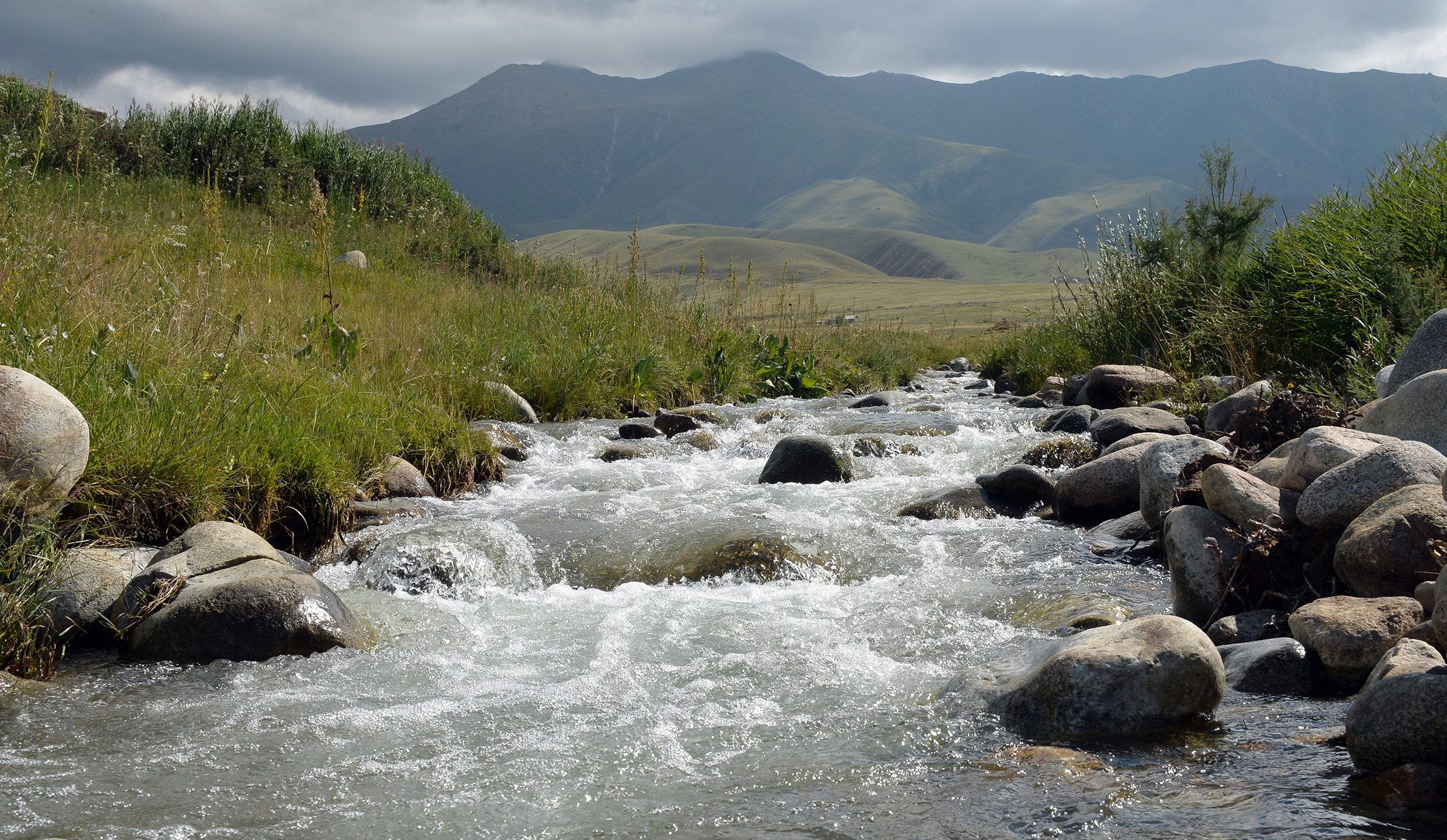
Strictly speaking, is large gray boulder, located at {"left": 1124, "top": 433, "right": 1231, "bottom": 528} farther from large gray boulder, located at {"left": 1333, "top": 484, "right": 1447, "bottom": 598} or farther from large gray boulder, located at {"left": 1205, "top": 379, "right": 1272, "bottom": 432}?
large gray boulder, located at {"left": 1205, "top": 379, "right": 1272, "bottom": 432}

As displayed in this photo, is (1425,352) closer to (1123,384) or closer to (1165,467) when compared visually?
(1165,467)

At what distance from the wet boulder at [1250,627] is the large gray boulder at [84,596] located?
4.51 metres

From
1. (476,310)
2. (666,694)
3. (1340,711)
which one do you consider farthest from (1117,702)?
(476,310)

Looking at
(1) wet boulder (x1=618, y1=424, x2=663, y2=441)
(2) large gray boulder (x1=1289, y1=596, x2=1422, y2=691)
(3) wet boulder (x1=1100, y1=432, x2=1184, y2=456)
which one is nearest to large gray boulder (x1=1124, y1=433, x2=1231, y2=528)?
(3) wet boulder (x1=1100, y1=432, x2=1184, y2=456)

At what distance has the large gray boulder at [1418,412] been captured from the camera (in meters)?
4.33

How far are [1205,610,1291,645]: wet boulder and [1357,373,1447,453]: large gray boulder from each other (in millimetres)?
1354

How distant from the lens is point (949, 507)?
6.16m

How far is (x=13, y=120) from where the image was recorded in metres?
13.6

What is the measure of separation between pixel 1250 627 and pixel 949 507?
2.59m

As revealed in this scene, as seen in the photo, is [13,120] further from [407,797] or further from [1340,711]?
[1340,711]

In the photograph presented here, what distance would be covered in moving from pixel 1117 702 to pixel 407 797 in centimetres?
221

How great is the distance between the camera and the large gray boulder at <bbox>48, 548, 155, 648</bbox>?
356cm

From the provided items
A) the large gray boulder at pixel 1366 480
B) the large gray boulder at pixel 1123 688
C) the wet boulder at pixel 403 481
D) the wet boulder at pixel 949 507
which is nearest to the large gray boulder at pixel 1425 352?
the large gray boulder at pixel 1366 480

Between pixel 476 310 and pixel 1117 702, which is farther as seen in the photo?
pixel 476 310
